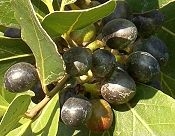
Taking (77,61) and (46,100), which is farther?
(46,100)

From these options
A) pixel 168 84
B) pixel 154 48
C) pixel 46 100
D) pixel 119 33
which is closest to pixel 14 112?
pixel 46 100

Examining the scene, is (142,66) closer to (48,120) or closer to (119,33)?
(119,33)

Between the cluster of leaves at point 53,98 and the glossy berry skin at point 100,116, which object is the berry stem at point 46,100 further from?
the glossy berry skin at point 100,116

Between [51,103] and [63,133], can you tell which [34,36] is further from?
[63,133]

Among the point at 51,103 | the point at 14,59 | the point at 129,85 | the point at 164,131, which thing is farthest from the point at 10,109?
the point at 164,131

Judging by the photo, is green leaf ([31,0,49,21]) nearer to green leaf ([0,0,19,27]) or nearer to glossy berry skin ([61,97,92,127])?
green leaf ([0,0,19,27])

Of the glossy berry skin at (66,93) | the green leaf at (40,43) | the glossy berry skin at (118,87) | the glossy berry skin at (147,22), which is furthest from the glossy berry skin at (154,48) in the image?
the green leaf at (40,43)
